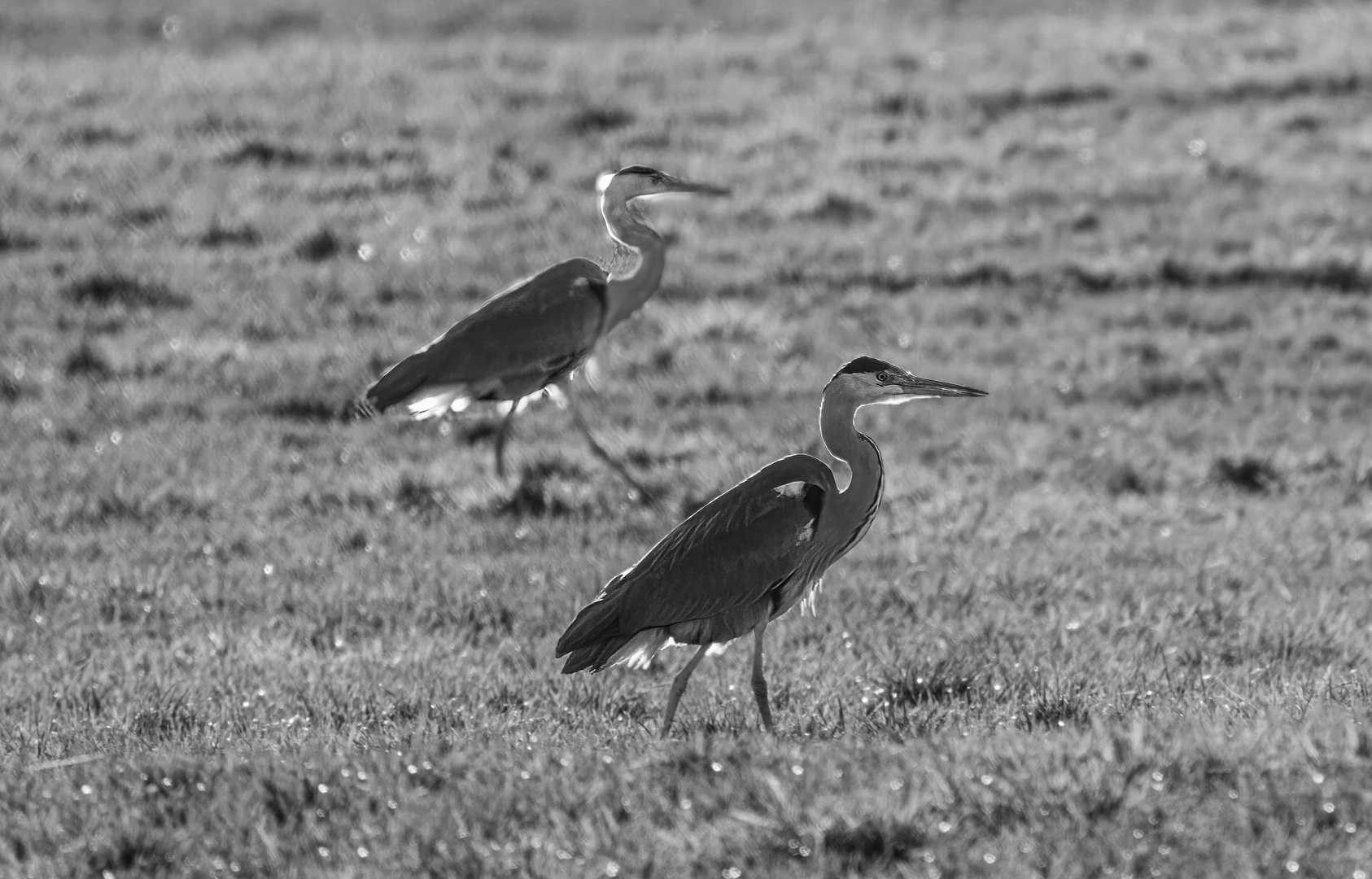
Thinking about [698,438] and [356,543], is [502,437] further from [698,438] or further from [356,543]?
[698,438]

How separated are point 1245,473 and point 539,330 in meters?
3.71

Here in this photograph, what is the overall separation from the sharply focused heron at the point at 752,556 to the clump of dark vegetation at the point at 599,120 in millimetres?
8916

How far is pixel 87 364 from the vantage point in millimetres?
10297

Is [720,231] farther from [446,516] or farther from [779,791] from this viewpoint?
[779,791]

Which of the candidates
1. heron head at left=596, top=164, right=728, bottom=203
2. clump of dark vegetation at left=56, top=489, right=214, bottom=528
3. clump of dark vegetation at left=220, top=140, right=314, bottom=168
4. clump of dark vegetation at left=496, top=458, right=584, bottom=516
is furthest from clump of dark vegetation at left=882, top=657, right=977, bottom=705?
clump of dark vegetation at left=220, top=140, right=314, bottom=168

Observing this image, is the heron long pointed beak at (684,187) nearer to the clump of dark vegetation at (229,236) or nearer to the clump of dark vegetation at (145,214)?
the clump of dark vegetation at (229,236)

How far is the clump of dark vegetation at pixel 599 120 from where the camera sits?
47.9 feet

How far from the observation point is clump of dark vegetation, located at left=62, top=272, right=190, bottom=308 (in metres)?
11.3

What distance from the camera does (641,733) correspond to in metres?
5.79

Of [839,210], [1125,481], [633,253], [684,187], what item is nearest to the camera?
[684,187]

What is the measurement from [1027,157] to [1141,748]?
9349 millimetres

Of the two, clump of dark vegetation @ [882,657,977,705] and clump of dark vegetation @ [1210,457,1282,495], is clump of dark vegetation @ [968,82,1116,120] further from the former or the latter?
clump of dark vegetation @ [882,657,977,705]

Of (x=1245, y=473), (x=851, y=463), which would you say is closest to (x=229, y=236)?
(x=1245, y=473)

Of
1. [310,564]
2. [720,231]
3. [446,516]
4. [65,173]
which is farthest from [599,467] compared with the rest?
[65,173]
